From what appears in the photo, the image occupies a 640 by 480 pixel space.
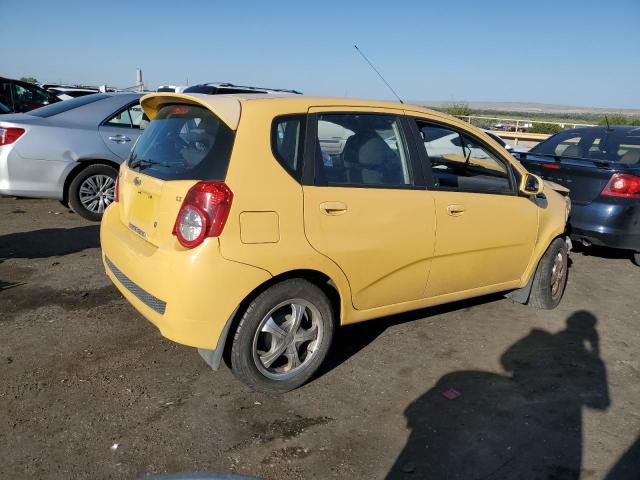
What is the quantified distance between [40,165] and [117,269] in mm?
3681

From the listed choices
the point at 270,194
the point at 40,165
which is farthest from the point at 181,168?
the point at 40,165

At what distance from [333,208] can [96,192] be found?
15.5 feet

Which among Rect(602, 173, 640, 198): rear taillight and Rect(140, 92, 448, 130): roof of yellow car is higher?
Rect(140, 92, 448, 130): roof of yellow car

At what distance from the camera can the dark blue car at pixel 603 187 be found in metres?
5.75

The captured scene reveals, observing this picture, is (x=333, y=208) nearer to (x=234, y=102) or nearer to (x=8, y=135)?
(x=234, y=102)

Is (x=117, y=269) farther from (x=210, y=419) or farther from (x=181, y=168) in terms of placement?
(x=210, y=419)

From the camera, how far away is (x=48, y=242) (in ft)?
19.7

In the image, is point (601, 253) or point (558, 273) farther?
point (601, 253)

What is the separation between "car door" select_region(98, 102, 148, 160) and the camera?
688cm

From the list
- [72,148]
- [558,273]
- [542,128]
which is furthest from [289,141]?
[542,128]

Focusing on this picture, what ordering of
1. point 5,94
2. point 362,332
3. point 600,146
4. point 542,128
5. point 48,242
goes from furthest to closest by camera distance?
1. point 542,128
2. point 5,94
3. point 600,146
4. point 48,242
5. point 362,332

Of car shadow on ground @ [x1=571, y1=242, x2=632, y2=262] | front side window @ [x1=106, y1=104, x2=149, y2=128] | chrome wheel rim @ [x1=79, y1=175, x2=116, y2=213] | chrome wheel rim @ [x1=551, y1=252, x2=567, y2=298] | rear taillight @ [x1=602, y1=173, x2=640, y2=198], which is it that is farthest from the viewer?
car shadow on ground @ [x1=571, y1=242, x2=632, y2=262]

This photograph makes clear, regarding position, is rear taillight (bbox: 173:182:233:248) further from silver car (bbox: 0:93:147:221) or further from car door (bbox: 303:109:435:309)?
silver car (bbox: 0:93:147:221)

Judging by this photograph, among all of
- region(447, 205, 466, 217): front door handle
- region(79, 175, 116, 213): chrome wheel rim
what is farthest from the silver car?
region(447, 205, 466, 217): front door handle
